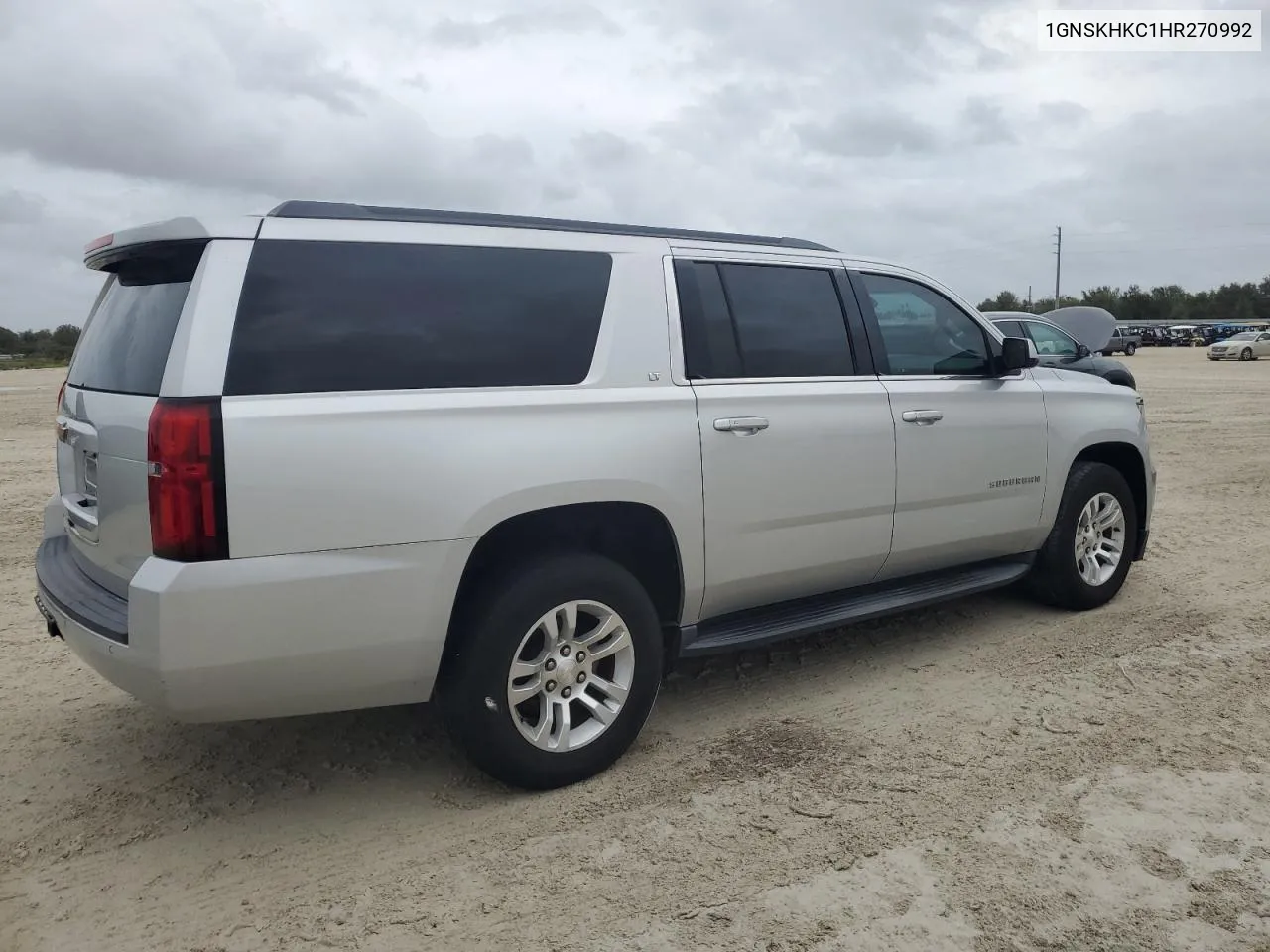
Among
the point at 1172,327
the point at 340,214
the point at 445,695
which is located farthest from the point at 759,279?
the point at 1172,327

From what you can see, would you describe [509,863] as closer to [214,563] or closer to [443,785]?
[443,785]

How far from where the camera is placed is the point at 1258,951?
99.1 inches

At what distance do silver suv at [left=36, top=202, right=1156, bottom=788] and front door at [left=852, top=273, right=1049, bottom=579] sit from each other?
27 mm

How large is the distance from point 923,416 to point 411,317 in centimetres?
236

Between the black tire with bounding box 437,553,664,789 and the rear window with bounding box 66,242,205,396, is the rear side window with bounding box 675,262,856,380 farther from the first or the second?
the rear window with bounding box 66,242,205,396

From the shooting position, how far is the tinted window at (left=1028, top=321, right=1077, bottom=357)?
44.0ft

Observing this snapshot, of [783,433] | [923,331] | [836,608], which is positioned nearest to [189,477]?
[783,433]

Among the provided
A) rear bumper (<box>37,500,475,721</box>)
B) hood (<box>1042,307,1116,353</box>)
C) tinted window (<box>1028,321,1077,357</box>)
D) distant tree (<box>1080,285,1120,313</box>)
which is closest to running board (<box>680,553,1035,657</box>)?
rear bumper (<box>37,500,475,721</box>)

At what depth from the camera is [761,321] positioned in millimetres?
4035

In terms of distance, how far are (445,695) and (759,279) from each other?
6.75 feet

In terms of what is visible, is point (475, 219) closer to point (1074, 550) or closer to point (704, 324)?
point (704, 324)

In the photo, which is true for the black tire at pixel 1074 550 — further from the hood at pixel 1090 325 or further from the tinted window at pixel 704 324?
the hood at pixel 1090 325

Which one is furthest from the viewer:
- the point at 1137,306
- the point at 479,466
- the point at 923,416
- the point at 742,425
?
the point at 1137,306

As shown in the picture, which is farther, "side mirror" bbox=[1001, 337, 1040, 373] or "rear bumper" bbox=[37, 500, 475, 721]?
"side mirror" bbox=[1001, 337, 1040, 373]
